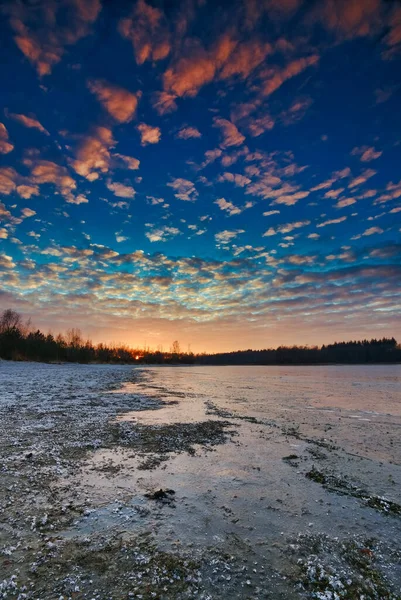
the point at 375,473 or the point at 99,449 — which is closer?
the point at 375,473

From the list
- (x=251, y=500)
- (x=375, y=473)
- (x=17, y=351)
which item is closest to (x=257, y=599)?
(x=251, y=500)

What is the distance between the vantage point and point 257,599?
3646 mm

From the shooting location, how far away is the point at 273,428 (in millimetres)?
13359

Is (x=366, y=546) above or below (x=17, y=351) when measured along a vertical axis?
below

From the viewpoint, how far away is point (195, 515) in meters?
5.65

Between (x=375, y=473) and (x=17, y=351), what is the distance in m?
94.5

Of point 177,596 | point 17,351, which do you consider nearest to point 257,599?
point 177,596

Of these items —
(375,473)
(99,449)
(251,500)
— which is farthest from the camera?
(99,449)

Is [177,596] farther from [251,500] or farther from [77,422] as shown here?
[77,422]

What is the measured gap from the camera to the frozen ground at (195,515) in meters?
3.90

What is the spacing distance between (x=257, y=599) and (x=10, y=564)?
10.2 feet

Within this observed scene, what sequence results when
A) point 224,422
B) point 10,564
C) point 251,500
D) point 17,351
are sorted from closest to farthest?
1. point 10,564
2. point 251,500
3. point 224,422
4. point 17,351

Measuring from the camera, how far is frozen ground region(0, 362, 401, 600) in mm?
3902

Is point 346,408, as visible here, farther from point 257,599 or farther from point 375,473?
point 257,599
